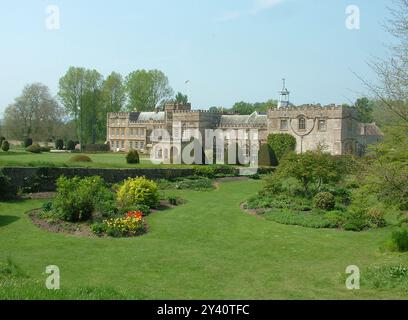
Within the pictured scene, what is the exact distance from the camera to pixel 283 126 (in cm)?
5091

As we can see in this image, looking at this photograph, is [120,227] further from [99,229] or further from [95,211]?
[95,211]

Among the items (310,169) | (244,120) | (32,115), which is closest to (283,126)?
(244,120)

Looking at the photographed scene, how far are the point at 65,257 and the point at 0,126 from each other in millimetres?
68697

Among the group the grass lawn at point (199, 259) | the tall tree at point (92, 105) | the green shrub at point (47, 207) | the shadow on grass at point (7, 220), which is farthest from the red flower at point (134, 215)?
the tall tree at point (92, 105)

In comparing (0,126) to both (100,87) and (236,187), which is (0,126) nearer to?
(100,87)

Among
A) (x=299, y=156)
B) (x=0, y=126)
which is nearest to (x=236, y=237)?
(x=299, y=156)

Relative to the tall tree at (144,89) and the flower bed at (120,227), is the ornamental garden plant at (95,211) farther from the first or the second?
the tall tree at (144,89)

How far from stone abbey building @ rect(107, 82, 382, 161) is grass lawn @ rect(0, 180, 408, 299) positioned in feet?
76.6

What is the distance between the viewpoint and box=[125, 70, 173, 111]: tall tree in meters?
83.9

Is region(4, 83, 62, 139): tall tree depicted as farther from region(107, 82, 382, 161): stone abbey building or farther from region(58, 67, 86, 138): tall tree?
region(107, 82, 382, 161): stone abbey building

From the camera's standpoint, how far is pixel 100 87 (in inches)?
3199

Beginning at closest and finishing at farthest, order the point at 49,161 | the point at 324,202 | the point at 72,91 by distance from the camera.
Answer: the point at 324,202, the point at 49,161, the point at 72,91

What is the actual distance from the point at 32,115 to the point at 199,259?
66708 mm

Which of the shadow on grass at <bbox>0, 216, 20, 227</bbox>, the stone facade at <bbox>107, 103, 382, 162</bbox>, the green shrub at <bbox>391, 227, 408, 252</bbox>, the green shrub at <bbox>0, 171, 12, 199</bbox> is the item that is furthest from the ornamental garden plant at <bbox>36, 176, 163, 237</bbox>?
the stone facade at <bbox>107, 103, 382, 162</bbox>
